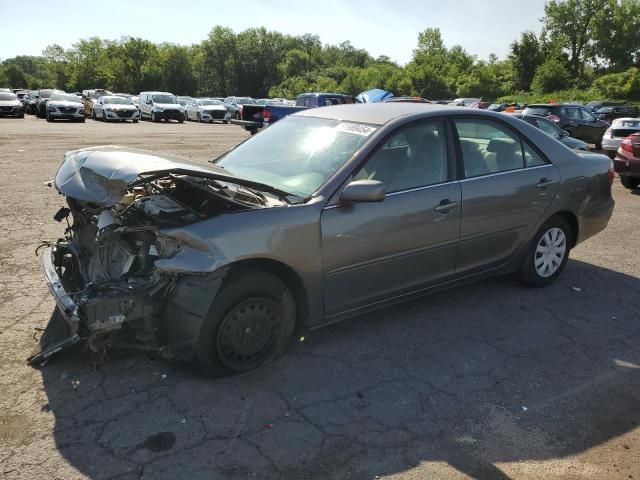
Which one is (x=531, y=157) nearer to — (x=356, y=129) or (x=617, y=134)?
(x=356, y=129)

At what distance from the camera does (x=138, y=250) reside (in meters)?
3.34

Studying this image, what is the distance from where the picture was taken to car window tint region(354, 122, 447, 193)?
382cm

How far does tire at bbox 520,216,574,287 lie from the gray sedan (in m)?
0.09

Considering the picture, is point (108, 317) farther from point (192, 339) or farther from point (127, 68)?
point (127, 68)

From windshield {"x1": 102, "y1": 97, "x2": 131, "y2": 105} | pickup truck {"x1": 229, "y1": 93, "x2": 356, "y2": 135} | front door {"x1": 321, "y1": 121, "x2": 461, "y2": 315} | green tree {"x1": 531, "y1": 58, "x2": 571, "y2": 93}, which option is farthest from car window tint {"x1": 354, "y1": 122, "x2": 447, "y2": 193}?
green tree {"x1": 531, "y1": 58, "x2": 571, "y2": 93}

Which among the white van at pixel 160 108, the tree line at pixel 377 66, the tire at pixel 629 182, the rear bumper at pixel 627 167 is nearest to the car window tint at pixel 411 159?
the rear bumper at pixel 627 167

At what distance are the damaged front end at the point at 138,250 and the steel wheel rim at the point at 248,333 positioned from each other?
0.22 m

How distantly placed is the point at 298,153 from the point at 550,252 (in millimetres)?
2636

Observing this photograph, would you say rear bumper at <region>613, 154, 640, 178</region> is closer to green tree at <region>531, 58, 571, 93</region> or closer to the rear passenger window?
the rear passenger window

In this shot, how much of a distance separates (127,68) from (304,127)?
84877mm

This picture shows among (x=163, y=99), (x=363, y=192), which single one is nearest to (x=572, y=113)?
(x=363, y=192)

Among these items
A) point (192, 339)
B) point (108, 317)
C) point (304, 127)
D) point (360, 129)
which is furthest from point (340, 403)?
point (304, 127)

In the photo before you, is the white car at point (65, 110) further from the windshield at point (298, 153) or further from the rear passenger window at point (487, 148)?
the rear passenger window at point (487, 148)

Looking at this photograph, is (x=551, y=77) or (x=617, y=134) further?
(x=551, y=77)
